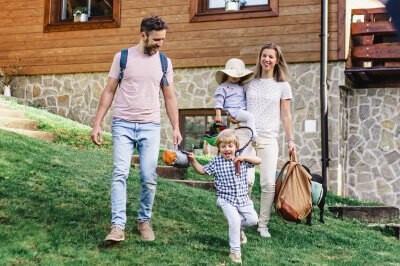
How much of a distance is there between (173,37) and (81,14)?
2.78 meters

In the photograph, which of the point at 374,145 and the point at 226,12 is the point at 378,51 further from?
the point at 226,12

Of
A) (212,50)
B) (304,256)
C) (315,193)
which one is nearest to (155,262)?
(304,256)

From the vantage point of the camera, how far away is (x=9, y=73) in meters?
12.2

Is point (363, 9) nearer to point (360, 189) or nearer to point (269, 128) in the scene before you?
point (360, 189)

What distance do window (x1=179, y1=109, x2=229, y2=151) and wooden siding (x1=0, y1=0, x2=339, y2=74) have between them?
1108 mm

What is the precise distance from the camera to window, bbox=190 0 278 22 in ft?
33.4

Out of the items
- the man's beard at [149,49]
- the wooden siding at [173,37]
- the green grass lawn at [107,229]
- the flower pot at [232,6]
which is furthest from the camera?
the flower pot at [232,6]

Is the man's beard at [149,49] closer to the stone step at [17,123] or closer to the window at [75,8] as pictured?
the stone step at [17,123]

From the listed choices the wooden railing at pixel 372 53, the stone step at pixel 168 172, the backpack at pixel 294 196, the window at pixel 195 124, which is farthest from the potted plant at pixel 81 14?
the backpack at pixel 294 196

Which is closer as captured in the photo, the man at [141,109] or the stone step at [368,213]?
the man at [141,109]

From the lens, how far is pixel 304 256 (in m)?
4.29

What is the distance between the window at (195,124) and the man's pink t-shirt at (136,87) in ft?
21.9

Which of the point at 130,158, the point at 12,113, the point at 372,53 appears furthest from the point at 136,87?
the point at 372,53

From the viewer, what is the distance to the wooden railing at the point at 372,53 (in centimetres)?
962
